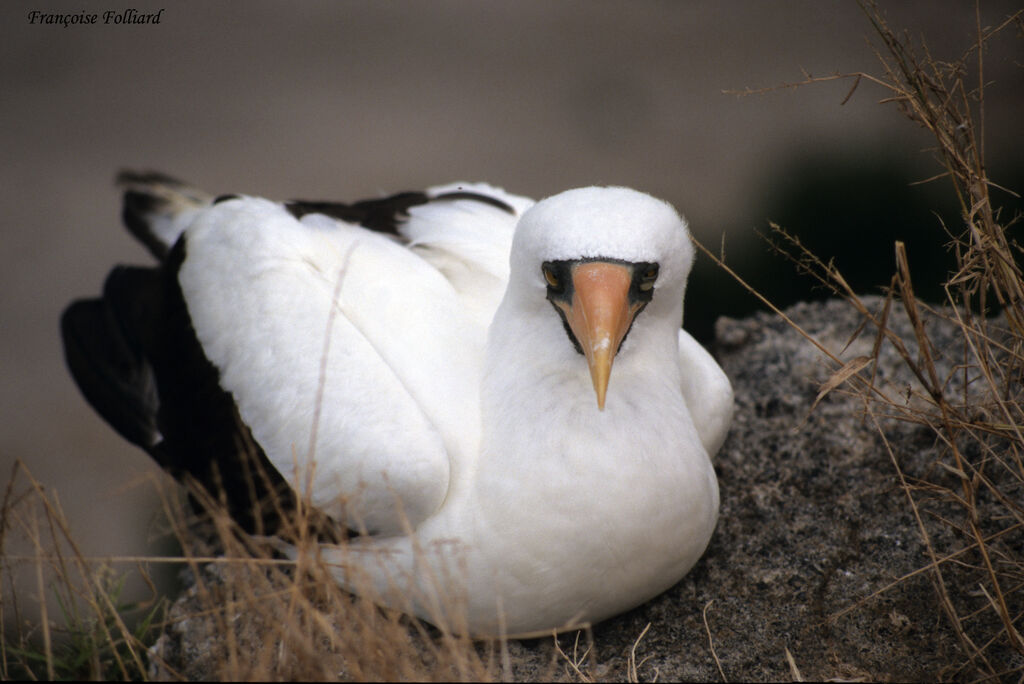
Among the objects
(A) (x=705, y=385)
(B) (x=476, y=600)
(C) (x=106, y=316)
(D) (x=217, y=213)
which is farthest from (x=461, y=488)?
(C) (x=106, y=316)

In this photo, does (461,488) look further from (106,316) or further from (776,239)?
(776,239)

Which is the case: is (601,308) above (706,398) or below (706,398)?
above

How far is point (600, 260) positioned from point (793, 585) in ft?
3.50

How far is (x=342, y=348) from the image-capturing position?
244cm

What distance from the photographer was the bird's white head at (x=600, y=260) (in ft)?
6.82

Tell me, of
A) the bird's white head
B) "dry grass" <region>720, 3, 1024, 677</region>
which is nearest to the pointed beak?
the bird's white head

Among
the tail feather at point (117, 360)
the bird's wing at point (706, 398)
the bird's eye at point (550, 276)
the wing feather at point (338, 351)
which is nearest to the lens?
the bird's eye at point (550, 276)

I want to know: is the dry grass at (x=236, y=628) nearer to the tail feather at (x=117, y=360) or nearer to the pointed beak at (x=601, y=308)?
the tail feather at (x=117, y=360)

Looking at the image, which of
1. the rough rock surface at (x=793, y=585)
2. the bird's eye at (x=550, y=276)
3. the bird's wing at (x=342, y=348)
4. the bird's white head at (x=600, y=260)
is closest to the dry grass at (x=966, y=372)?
the rough rock surface at (x=793, y=585)

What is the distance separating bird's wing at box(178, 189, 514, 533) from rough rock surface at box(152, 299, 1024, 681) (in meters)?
0.42

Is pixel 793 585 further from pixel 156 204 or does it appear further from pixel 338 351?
pixel 156 204

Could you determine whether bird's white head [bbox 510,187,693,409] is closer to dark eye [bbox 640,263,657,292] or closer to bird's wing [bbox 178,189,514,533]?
dark eye [bbox 640,263,657,292]

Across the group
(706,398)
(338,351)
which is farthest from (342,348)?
(706,398)

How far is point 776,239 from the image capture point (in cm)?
484
